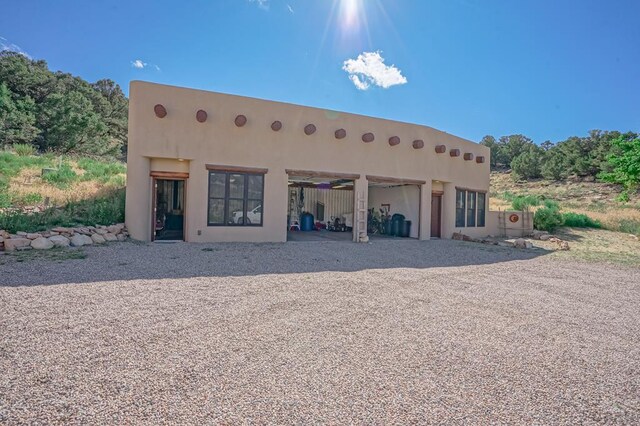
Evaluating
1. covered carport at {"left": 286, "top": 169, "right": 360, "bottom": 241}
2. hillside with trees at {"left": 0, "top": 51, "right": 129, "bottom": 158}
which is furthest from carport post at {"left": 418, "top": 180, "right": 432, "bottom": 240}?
hillside with trees at {"left": 0, "top": 51, "right": 129, "bottom": 158}

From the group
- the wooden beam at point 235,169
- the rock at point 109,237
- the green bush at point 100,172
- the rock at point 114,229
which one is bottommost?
the rock at point 109,237

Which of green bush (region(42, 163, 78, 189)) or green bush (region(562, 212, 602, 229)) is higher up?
green bush (region(42, 163, 78, 189))

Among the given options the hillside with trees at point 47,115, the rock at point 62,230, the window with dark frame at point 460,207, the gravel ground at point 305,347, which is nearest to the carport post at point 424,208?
the window with dark frame at point 460,207

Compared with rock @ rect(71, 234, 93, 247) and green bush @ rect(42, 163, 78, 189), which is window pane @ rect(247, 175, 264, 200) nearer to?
rock @ rect(71, 234, 93, 247)

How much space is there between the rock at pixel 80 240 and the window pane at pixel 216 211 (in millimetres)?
3167

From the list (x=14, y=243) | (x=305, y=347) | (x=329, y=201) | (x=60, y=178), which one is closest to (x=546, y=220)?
(x=329, y=201)

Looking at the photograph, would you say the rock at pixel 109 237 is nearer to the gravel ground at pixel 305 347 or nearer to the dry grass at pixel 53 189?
the gravel ground at pixel 305 347

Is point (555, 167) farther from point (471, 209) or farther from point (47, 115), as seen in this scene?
point (47, 115)

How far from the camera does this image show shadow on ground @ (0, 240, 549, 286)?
625 cm

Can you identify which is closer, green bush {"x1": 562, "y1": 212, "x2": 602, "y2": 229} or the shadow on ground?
the shadow on ground

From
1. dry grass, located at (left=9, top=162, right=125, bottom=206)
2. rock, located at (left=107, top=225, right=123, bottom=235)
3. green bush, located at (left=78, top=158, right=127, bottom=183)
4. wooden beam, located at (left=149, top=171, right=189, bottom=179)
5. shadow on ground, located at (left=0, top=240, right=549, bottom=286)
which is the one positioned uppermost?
green bush, located at (left=78, top=158, right=127, bottom=183)

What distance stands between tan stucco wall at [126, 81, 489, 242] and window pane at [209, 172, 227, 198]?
247 millimetres

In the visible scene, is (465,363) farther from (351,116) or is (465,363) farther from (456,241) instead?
(456,241)

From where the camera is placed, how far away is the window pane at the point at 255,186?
37.4ft
